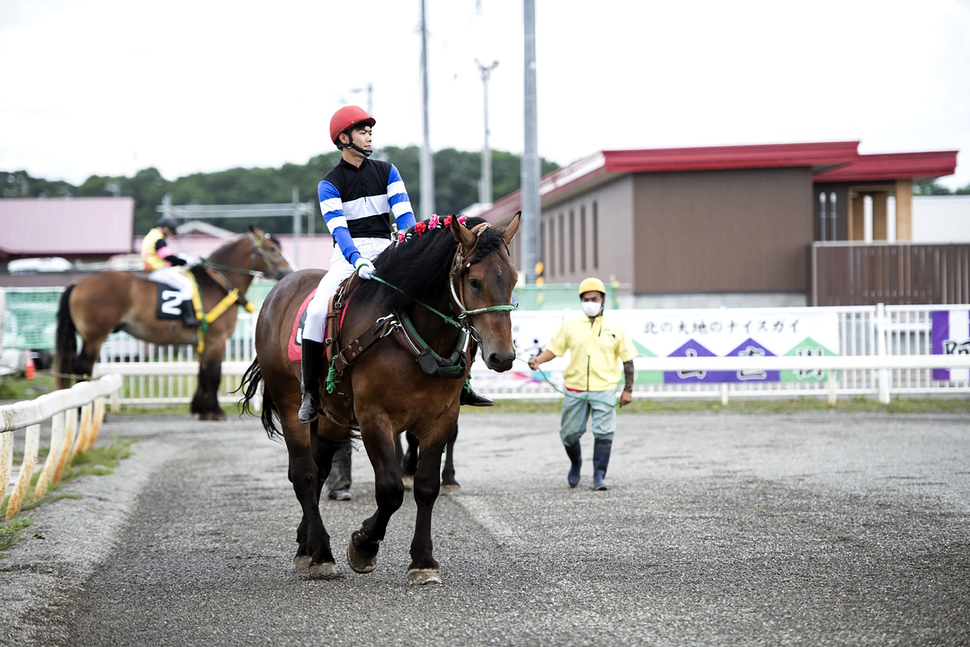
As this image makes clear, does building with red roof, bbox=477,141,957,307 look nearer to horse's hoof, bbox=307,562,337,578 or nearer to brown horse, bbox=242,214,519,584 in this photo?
brown horse, bbox=242,214,519,584

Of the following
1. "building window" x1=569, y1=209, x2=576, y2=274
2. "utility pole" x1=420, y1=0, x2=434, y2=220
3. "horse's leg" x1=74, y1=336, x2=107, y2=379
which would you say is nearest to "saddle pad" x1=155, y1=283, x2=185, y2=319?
"horse's leg" x1=74, y1=336, x2=107, y2=379

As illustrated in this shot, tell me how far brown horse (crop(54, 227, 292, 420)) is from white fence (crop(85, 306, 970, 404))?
125 cm

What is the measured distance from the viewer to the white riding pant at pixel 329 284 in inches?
258

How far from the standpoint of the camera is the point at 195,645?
479 centimetres

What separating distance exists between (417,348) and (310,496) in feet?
4.69

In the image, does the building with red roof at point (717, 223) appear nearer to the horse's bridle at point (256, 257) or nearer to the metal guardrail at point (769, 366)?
the metal guardrail at point (769, 366)

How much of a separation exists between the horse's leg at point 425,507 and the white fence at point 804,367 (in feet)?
37.1

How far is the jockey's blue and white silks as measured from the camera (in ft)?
21.7

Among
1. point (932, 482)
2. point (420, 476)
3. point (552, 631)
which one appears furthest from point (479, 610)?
point (932, 482)

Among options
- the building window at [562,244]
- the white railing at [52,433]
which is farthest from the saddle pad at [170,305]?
the building window at [562,244]

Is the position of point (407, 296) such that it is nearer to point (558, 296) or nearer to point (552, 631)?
point (552, 631)

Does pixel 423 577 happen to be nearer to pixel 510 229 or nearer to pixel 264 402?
pixel 510 229

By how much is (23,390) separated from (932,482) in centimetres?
1619

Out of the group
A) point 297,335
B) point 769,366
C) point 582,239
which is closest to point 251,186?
point 582,239
